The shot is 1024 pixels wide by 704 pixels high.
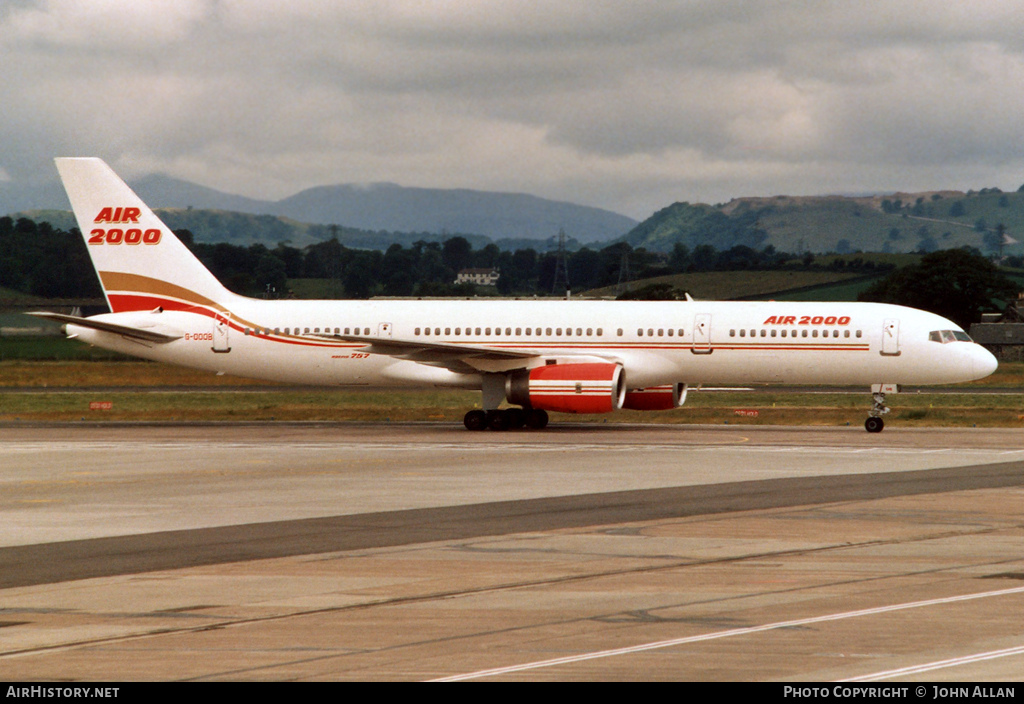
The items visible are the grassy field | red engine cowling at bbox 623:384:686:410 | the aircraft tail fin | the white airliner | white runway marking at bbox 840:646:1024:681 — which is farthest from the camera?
the grassy field

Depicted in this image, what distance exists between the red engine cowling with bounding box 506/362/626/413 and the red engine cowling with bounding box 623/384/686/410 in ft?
8.28

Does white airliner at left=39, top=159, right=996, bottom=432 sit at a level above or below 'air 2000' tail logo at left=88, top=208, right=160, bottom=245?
below

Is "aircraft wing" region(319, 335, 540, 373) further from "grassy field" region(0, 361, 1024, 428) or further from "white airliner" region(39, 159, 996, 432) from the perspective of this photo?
"grassy field" region(0, 361, 1024, 428)

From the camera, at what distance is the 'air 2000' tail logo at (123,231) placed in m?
45.3

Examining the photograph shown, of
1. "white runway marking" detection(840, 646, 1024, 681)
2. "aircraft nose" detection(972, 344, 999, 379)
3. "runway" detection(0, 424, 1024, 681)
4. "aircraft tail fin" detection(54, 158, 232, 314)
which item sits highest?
"aircraft tail fin" detection(54, 158, 232, 314)

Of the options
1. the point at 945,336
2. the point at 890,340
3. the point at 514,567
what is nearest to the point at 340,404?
the point at 890,340

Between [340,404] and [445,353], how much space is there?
14.8 metres

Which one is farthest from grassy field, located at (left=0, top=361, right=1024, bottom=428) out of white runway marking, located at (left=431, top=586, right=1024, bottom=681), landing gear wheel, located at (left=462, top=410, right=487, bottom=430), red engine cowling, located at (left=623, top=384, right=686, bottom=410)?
white runway marking, located at (left=431, top=586, right=1024, bottom=681)

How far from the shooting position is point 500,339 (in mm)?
42688

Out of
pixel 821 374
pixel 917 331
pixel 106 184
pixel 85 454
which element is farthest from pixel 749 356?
pixel 106 184

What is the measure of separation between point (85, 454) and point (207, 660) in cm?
2381

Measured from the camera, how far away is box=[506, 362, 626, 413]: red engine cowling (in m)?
39.2

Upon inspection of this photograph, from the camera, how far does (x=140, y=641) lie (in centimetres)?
1182
